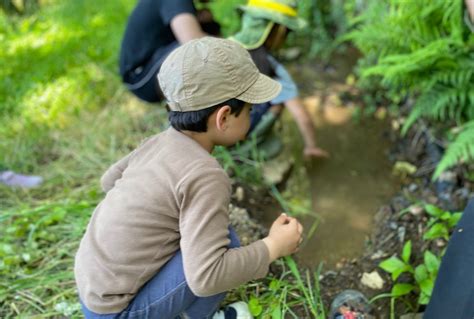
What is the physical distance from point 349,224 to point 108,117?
1.96 m

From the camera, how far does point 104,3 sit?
15.4 feet

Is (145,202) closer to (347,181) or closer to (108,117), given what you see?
(347,181)

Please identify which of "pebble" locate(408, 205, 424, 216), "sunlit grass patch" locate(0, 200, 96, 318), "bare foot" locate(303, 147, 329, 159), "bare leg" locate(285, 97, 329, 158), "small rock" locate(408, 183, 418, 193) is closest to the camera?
"sunlit grass patch" locate(0, 200, 96, 318)

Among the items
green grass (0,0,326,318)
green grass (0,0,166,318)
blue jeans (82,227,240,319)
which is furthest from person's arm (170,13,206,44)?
blue jeans (82,227,240,319)

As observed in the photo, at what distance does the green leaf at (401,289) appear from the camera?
1.85m

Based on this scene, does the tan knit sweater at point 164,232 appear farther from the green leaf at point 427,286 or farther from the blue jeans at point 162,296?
the green leaf at point 427,286

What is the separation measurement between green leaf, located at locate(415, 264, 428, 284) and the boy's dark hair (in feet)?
3.53

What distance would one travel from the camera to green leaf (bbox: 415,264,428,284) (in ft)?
6.09

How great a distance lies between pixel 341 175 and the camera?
9.45ft

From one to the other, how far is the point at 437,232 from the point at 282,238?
90cm

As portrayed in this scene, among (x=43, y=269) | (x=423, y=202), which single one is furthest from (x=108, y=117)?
(x=423, y=202)

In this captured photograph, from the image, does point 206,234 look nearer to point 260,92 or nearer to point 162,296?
point 162,296

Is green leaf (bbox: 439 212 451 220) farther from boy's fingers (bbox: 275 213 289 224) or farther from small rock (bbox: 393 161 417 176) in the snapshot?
boy's fingers (bbox: 275 213 289 224)

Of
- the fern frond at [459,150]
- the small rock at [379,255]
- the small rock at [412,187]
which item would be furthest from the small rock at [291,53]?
the small rock at [379,255]
